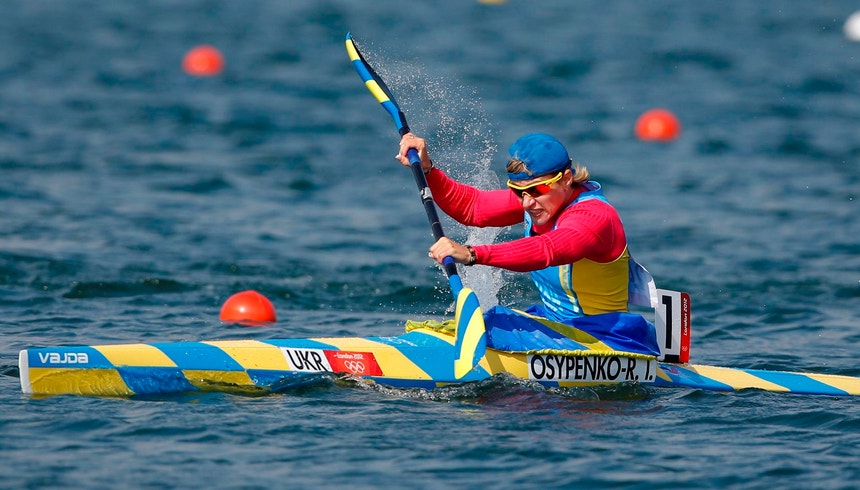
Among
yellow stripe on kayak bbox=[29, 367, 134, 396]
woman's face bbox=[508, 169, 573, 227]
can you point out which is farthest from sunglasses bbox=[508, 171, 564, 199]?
yellow stripe on kayak bbox=[29, 367, 134, 396]

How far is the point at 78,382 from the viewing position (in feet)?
20.2

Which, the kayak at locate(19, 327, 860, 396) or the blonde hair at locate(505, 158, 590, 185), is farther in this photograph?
the blonde hair at locate(505, 158, 590, 185)

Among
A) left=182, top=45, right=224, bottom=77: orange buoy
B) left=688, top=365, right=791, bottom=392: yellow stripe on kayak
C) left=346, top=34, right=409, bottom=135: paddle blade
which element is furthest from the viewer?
left=182, top=45, right=224, bottom=77: orange buoy

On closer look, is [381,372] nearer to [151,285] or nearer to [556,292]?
[556,292]

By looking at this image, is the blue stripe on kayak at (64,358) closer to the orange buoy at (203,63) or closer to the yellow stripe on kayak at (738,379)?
Result: the yellow stripe on kayak at (738,379)

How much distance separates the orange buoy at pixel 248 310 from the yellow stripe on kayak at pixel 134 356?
2.46 m

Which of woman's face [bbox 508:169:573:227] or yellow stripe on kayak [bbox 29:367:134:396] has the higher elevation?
woman's face [bbox 508:169:573:227]

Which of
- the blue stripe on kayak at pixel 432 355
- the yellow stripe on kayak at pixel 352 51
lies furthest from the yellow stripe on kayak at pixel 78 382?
the yellow stripe on kayak at pixel 352 51

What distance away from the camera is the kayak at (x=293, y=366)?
6.16 m

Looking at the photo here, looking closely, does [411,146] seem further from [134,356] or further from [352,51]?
[134,356]

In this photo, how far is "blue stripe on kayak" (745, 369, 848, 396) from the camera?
699 cm

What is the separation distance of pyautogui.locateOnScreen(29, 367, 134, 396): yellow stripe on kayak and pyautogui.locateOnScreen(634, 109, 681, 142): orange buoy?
1230 cm

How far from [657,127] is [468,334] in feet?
38.8

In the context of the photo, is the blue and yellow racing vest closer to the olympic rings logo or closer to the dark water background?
the dark water background
